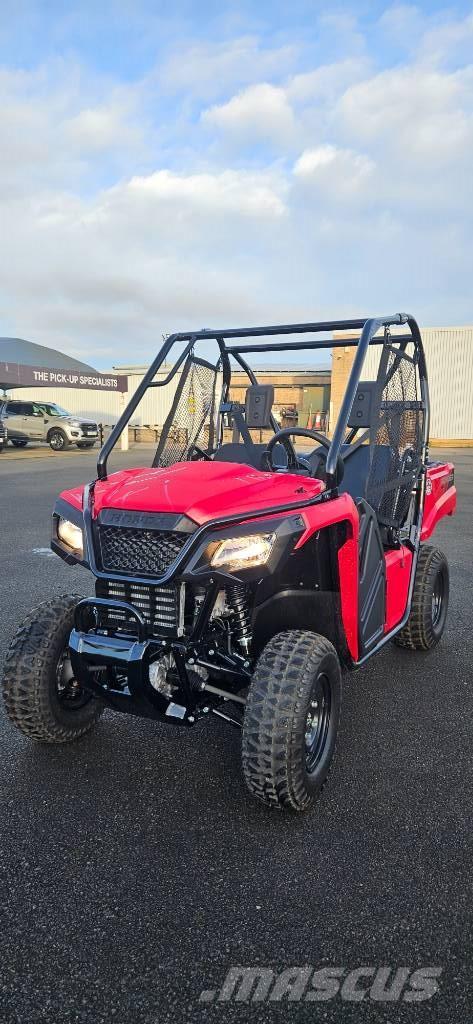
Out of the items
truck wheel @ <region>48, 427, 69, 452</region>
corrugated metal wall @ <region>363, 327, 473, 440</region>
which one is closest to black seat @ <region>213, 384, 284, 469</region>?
truck wheel @ <region>48, 427, 69, 452</region>

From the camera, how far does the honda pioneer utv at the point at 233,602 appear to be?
7.98 feet

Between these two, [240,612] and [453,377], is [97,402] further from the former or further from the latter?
[240,612]

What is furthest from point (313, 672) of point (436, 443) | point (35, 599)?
point (436, 443)

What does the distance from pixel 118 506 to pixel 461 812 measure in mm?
1755

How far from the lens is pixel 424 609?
13.6 ft

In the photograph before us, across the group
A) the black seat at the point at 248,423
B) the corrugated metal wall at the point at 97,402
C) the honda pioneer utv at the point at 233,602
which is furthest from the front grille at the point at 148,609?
the corrugated metal wall at the point at 97,402

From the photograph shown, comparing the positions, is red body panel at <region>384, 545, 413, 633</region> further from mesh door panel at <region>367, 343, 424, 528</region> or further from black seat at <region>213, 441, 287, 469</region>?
black seat at <region>213, 441, 287, 469</region>

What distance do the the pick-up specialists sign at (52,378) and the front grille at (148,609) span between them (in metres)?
24.9

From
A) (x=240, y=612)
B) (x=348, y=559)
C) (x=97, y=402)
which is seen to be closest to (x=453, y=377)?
(x=97, y=402)

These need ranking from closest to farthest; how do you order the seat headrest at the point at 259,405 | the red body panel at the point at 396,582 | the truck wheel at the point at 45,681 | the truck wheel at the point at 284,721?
the truck wheel at the point at 284,721, the truck wheel at the point at 45,681, the red body panel at the point at 396,582, the seat headrest at the point at 259,405

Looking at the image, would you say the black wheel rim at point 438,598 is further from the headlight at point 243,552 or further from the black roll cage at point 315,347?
the headlight at point 243,552

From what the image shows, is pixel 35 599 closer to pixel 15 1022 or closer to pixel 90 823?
pixel 90 823

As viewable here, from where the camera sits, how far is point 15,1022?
1.69 metres

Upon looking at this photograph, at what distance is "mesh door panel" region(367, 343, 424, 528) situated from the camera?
3461mm
